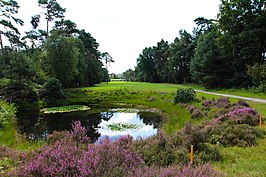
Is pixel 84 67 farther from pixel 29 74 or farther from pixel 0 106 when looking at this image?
pixel 0 106

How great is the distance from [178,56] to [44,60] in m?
36.5

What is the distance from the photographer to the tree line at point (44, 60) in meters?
23.7

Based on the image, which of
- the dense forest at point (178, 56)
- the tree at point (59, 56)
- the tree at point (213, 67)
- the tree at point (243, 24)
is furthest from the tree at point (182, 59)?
the tree at point (59, 56)

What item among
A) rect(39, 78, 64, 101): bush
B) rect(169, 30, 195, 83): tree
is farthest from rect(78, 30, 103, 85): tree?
rect(169, 30, 195, 83): tree

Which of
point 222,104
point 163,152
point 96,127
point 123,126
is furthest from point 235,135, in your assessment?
point 96,127

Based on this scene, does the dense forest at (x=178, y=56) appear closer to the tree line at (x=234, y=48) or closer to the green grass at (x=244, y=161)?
the tree line at (x=234, y=48)

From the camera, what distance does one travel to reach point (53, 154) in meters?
3.35

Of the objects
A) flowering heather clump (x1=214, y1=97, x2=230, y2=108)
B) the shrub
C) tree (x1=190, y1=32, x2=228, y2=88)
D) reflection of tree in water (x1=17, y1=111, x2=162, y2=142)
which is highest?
tree (x1=190, y1=32, x2=228, y2=88)

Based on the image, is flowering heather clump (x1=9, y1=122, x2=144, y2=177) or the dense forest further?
the dense forest

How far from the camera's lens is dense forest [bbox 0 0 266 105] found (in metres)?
23.6

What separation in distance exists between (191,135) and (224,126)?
270 centimetres

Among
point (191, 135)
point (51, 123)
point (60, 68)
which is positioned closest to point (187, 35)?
point (60, 68)

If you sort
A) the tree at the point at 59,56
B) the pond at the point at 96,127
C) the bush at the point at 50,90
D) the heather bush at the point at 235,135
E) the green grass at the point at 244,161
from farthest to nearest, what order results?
1. the tree at the point at 59,56
2. the bush at the point at 50,90
3. the pond at the point at 96,127
4. the heather bush at the point at 235,135
5. the green grass at the point at 244,161

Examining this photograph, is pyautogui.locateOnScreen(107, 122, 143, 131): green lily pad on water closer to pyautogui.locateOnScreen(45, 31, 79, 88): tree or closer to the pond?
the pond
